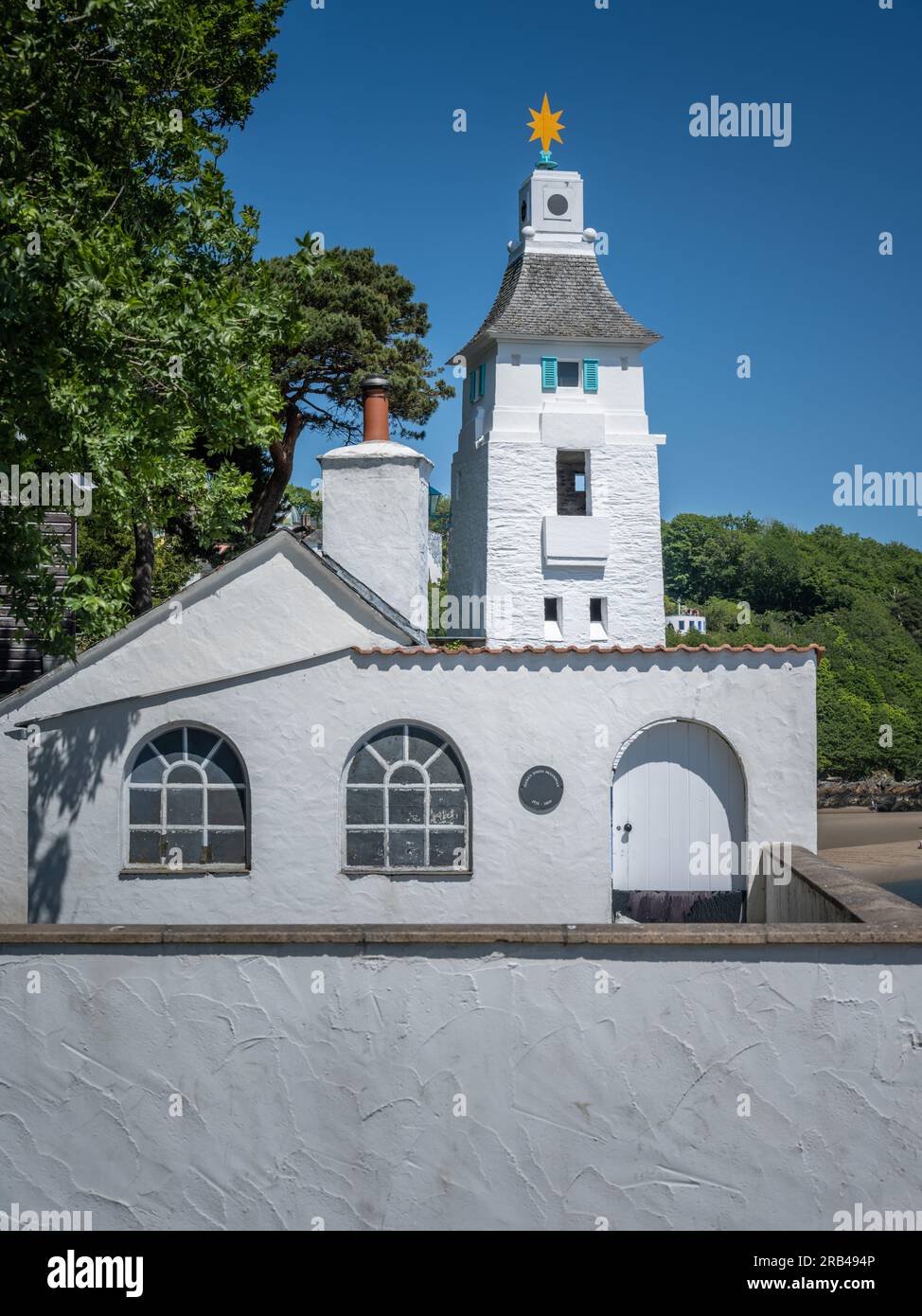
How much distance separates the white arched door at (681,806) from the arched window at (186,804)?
14.4 ft

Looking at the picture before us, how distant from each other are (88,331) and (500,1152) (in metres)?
7.69

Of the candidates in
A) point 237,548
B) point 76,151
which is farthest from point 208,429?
point 237,548

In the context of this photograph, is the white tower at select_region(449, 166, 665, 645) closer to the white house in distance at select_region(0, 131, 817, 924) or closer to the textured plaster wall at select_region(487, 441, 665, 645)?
the textured plaster wall at select_region(487, 441, 665, 645)

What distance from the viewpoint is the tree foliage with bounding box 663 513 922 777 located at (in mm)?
79438

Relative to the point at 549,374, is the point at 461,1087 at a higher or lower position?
lower

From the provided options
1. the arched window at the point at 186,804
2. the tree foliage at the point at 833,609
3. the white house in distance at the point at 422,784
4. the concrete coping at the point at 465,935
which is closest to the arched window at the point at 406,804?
the white house in distance at the point at 422,784

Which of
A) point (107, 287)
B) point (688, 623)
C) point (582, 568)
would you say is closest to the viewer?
point (107, 287)

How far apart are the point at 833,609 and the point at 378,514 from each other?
100865 mm

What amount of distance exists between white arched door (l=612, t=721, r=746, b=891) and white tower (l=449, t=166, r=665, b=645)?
67.4 ft

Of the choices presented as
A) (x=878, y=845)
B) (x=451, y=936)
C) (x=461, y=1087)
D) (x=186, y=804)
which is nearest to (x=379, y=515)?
(x=186, y=804)

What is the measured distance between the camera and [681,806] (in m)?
13.7

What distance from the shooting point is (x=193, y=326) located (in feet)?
36.4

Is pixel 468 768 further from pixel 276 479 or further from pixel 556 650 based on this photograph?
pixel 276 479
